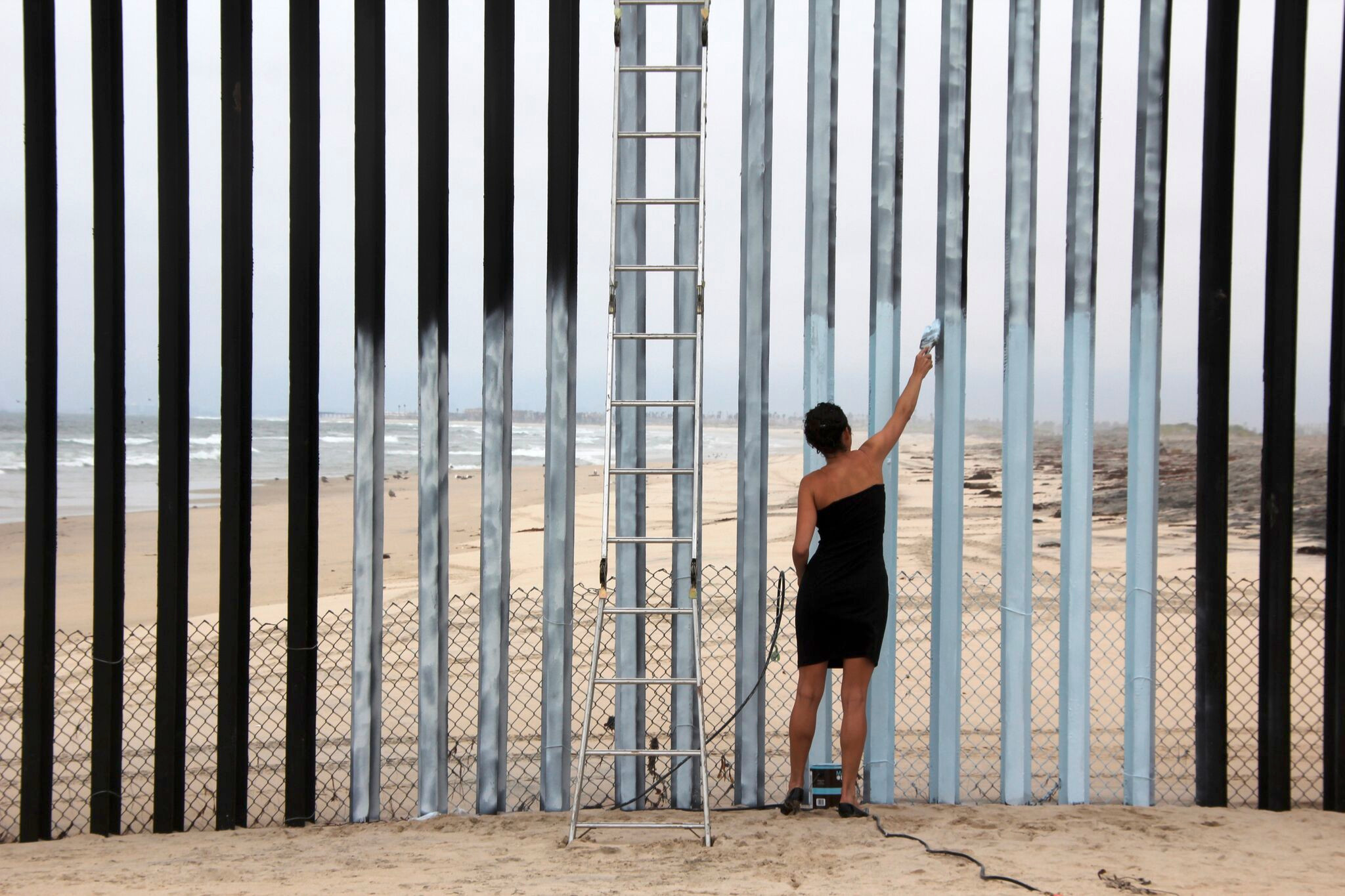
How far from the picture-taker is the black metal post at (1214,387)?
190 inches

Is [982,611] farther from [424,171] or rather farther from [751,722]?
[424,171]

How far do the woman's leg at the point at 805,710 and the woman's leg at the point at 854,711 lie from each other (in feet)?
0.38

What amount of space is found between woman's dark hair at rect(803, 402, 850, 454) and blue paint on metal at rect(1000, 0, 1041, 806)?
886mm

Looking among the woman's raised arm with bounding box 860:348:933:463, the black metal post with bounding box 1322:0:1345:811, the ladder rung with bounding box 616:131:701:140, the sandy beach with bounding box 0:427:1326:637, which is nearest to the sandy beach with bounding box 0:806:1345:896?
the black metal post with bounding box 1322:0:1345:811

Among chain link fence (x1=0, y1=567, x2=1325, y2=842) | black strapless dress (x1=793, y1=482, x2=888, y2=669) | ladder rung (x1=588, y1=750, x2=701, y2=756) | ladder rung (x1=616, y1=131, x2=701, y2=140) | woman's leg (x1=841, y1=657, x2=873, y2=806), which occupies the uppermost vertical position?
ladder rung (x1=616, y1=131, x2=701, y2=140)

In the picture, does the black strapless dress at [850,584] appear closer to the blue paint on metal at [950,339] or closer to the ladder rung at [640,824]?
the blue paint on metal at [950,339]

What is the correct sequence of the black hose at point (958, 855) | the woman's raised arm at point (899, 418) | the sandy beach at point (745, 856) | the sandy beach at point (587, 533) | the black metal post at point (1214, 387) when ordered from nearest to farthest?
1. the black hose at point (958, 855)
2. the sandy beach at point (745, 856)
3. the woman's raised arm at point (899, 418)
4. the black metal post at point (1214, 387)
5. the sandy beach at point (587, 533)

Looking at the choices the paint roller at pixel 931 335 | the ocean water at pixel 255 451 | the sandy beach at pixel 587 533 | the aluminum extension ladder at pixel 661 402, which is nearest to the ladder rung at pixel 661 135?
the aluminum extension ladder at pixel 661 402

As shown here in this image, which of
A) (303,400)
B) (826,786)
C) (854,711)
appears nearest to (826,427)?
(854,711)

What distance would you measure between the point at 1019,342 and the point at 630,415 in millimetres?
1868

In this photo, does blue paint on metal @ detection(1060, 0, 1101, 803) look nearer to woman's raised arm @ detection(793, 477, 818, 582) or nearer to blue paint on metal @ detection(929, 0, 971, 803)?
blue paint on metal @ detection(929, 0, 971, 803)

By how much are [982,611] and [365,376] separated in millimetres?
8304

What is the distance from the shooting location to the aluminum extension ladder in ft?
14.7

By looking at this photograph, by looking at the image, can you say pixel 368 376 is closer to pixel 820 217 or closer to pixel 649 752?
pixel 649 752
